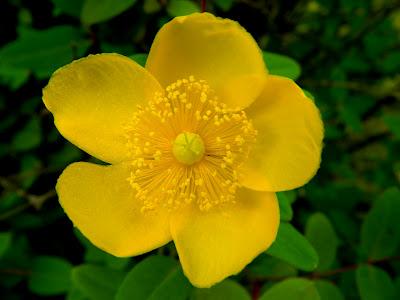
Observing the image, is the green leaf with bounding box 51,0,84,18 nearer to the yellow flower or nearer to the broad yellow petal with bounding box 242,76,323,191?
the yellow flower

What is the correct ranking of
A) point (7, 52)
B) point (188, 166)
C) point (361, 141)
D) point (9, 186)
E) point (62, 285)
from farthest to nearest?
point (361, 141) → point (9, 186) → point (62, 285) → point (7, 52) → point (188, 166)

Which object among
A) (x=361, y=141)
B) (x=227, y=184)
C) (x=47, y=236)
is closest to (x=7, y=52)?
(x=227, y=184)

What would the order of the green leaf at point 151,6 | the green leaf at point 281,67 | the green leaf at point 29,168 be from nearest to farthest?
1. the green leaf at point 281,67
2. the green leaf at point 151,6
3. the green leaf at point 29,168

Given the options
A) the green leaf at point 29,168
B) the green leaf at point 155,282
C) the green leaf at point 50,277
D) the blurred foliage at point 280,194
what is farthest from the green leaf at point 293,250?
the green leaf at point 29,168

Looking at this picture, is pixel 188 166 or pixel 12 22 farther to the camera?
pixel 12 22

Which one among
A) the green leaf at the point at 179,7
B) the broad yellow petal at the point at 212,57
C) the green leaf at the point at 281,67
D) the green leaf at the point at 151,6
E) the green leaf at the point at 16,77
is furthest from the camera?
the green leaf at the point at 16,77

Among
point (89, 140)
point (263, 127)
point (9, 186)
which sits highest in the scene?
point (263, 127)

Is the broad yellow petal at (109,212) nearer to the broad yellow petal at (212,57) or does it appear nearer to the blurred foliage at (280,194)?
the blurred foliage at (280,194)

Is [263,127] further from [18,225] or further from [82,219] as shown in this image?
[18,225]
